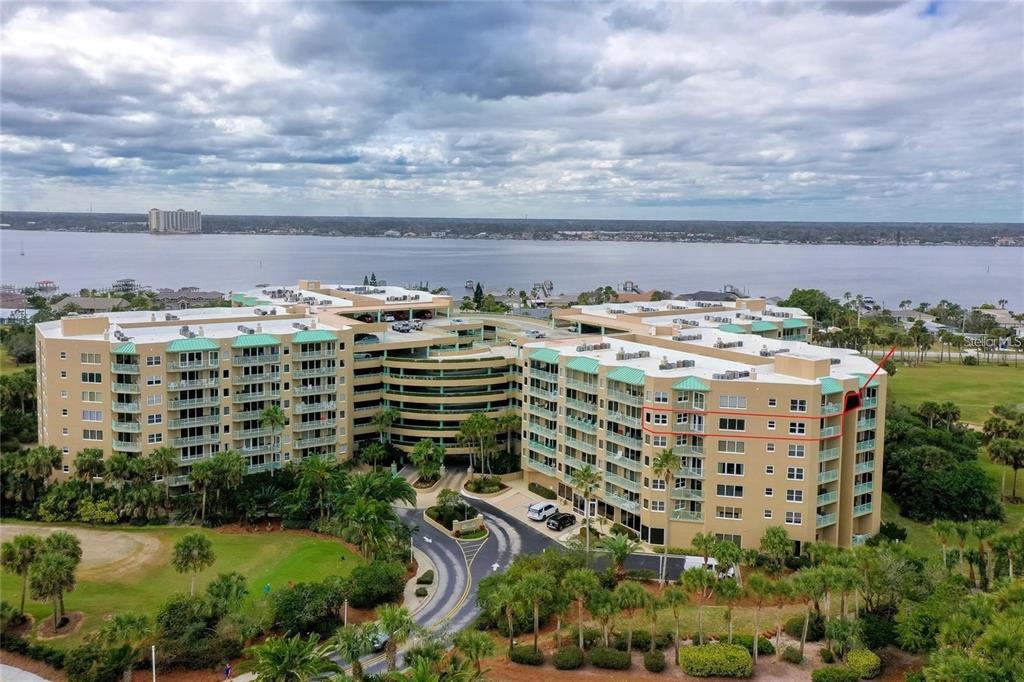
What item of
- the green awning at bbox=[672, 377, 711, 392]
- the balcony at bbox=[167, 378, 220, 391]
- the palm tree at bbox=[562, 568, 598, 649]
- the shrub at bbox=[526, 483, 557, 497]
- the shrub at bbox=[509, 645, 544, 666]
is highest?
the green awning at bbox=[672, 377, 711, 392]

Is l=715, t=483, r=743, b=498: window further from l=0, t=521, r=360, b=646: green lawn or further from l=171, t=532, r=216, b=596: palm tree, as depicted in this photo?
l=171, t=532, r=216, b=596: palm tree

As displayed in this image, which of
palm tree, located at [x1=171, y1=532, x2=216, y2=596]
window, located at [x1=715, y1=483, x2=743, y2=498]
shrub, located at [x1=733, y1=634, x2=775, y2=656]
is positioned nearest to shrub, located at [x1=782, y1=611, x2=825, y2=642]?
shrub, located at [x1=733, y1=634, x2=775, y2=656]

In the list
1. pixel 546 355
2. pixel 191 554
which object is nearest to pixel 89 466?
pixel 191 554

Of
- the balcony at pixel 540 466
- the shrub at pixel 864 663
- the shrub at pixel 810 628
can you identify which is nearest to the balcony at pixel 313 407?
the balcony at pixel 540 466

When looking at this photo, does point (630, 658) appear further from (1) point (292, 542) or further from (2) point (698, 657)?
(1) point (292, 542)

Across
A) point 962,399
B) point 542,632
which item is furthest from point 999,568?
point 962,399

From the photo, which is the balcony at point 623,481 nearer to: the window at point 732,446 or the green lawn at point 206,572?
the window at point 732,446
